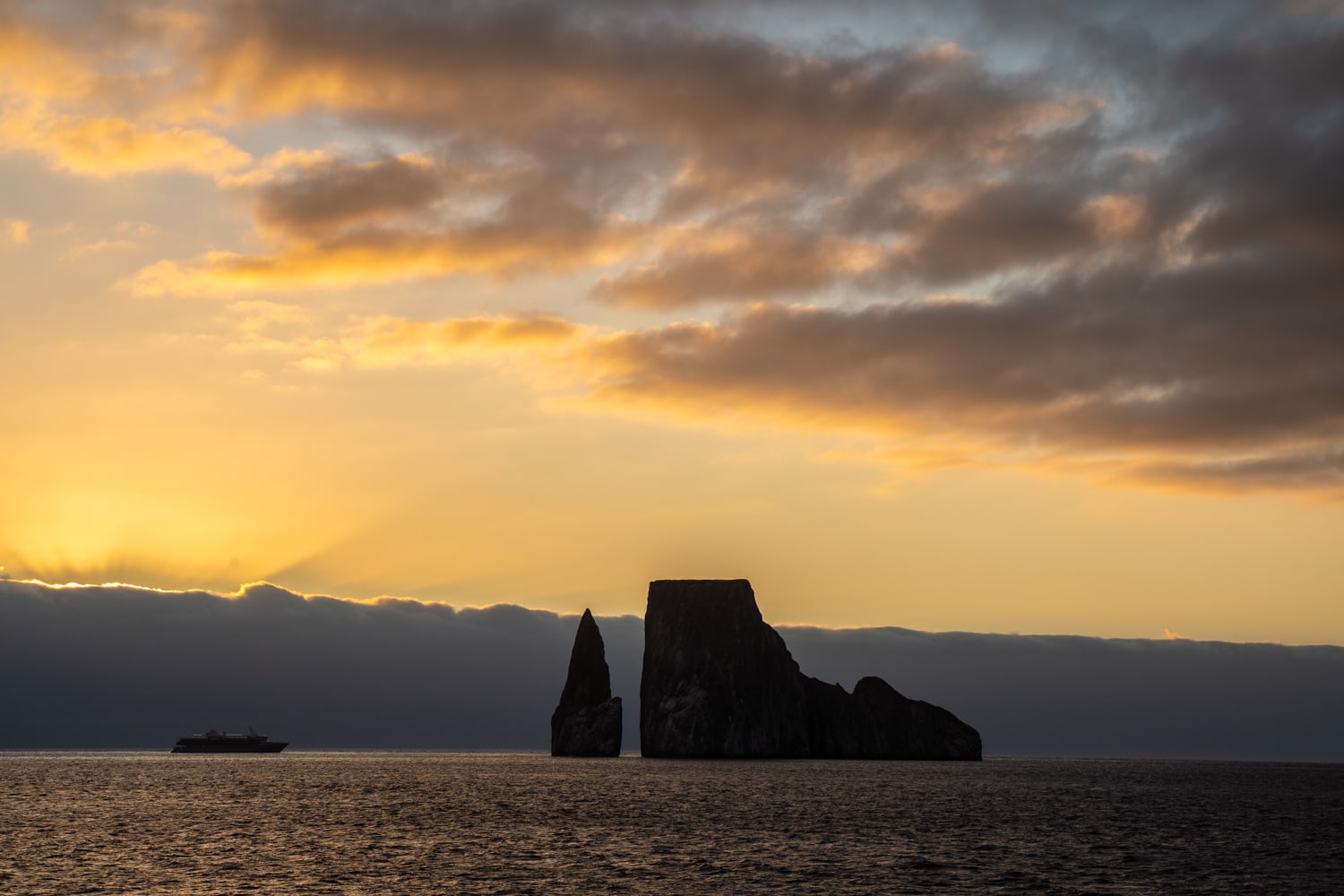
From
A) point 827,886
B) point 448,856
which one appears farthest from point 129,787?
point 827,886

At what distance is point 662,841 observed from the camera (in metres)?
91.2

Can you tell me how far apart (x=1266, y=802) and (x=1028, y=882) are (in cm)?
10458

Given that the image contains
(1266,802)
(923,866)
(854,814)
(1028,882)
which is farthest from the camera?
(1266,802)

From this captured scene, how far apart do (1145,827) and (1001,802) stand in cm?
3259

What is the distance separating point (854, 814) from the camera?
118 metres

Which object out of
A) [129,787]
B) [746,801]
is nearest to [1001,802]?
[746,801]

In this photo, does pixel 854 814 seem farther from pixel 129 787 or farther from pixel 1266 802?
pixel 129 787

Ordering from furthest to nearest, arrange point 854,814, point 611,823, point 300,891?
point 854,814, point 611,823, point 300,891

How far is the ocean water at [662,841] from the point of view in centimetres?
6912

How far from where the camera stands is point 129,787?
17500 centimetres

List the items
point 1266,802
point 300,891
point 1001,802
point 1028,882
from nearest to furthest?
1. point 300,891
2. point 1028,882
3. point 1001,802
4. point 1266,802

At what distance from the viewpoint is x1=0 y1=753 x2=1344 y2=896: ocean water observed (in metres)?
69.1

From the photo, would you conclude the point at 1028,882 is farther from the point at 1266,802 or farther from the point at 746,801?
the point at 1266,802

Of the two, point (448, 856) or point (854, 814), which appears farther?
point (854, 814)
